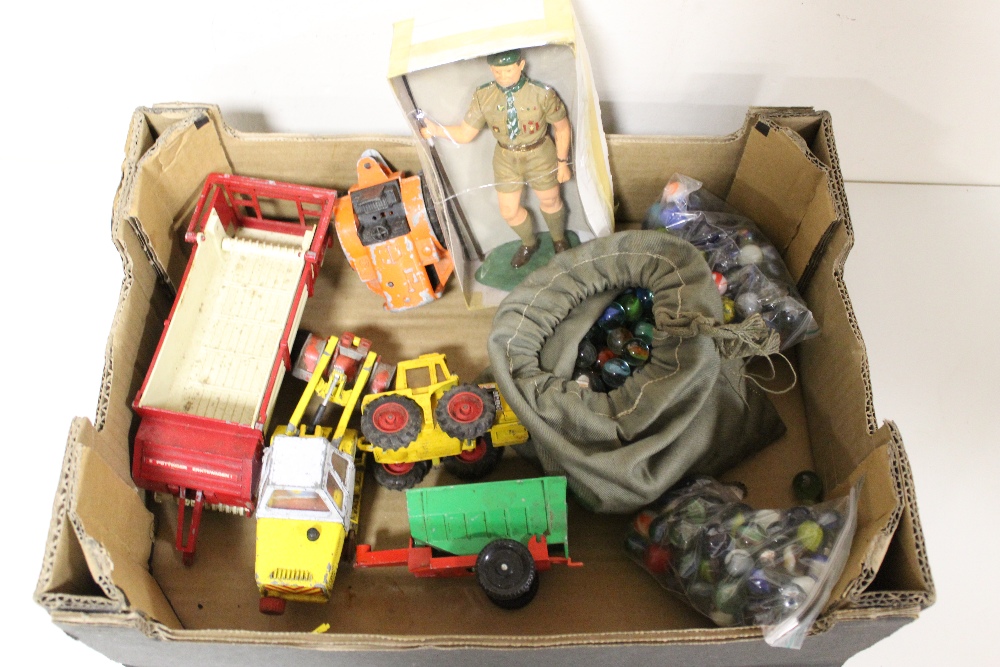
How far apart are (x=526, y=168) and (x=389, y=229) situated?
28 cm

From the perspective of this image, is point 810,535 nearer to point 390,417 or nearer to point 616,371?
point 616,371

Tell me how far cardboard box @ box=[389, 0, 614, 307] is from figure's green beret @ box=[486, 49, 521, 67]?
21 millimetres

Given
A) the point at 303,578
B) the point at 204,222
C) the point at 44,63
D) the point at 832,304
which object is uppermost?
the point at 44,63

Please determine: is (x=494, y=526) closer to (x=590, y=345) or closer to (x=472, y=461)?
(x=472, y=461)

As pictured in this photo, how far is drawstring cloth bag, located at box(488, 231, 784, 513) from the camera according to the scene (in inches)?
50.0

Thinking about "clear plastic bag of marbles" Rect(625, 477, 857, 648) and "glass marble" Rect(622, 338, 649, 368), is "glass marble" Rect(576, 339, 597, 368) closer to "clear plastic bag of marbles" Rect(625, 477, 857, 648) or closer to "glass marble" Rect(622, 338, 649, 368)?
"glass marble" Rect(622, 338, 649, 368)

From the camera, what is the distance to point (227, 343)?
1515mm

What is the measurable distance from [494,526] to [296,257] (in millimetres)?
644

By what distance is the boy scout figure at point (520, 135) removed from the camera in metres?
1.29

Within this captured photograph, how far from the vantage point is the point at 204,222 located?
1.54 meters

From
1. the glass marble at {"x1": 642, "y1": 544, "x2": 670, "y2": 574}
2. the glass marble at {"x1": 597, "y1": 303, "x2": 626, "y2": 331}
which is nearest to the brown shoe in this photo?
the glass marble at {"x1": 597, "y1": 303, "x2": 626, "y2": 331}

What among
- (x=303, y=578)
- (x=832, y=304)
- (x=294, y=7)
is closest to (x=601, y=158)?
(x=832, y=304)

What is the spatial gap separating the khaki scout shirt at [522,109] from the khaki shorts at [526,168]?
31 millimetres

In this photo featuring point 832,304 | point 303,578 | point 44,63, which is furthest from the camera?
point 44,63
